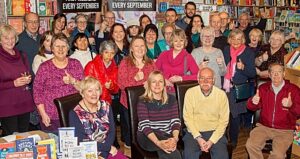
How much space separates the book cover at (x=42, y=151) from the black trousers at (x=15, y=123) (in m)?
1.45

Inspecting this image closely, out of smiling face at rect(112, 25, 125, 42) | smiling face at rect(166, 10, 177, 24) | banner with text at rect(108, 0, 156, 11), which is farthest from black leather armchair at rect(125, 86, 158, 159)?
banner with text at rect(108, 0, 156, 11)

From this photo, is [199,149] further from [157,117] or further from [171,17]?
[171,17]

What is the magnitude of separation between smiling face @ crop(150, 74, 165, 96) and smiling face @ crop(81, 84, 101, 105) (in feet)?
1.93

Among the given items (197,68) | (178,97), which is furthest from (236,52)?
(178,97)

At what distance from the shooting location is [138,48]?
14.0 feet

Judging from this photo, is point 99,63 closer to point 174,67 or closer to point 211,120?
point 174,67

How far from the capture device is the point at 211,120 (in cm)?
383

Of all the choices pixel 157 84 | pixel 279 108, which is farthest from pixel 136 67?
pixel 279 108

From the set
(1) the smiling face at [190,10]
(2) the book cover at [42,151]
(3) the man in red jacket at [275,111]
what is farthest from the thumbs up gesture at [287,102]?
(1) the smiling face at [190,10]

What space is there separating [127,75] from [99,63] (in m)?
0.32

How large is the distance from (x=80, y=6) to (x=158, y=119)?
3.59m

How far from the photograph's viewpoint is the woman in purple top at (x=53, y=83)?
371cm

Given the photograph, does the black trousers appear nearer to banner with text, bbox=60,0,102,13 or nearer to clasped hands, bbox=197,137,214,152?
clasped hands, bbox=197,137,214,152

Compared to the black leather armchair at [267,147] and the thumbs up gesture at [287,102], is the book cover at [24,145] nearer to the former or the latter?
the black leather armchair at [267,147]
